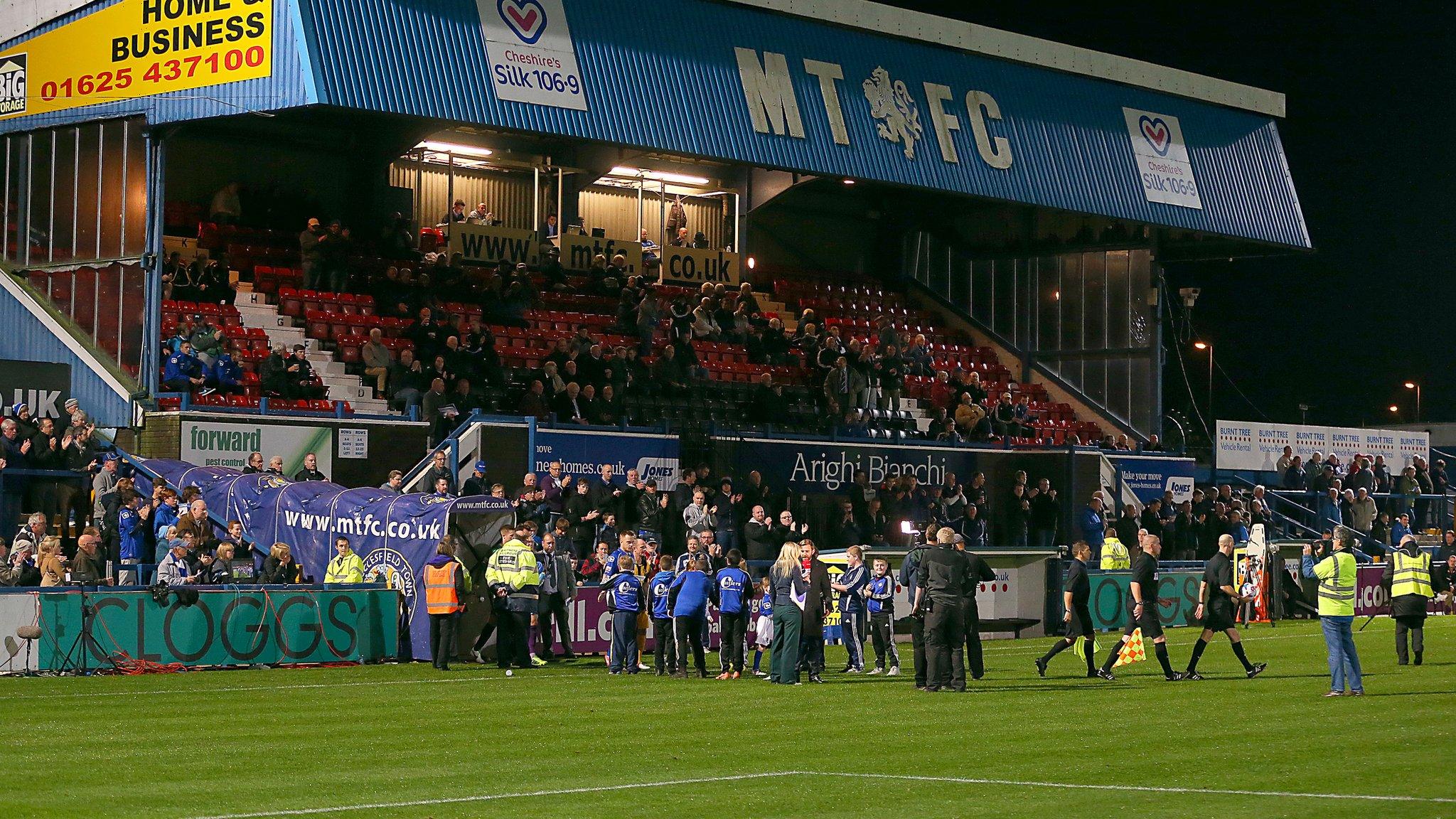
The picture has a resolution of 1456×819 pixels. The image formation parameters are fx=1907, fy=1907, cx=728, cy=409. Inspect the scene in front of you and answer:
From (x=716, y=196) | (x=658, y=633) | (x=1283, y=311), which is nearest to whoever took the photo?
(x=658, y=633)

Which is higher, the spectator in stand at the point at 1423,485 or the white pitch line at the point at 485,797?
the spectator in stand at the point at 1423,485

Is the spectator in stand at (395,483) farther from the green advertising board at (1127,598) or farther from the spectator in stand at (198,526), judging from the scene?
the green advertising board at (1127,598)

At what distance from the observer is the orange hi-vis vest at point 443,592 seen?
23.7 m

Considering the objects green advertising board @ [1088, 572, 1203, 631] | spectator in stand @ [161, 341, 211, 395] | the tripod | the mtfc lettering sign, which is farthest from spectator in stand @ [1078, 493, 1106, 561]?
the tripod

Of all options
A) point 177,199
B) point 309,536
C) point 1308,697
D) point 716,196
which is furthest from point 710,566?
point 716,196

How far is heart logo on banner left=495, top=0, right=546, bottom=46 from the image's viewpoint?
31.9m

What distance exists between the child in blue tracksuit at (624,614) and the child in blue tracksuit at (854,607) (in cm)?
267

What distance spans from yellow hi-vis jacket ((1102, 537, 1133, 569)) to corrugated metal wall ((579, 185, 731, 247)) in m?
15.4

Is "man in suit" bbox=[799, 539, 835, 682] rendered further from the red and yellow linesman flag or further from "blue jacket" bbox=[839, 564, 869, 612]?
the red and yellow linesman flag

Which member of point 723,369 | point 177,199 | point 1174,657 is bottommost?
point 1174,657

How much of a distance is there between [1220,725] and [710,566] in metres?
8.72

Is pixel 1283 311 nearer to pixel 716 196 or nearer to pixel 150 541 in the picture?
pixel 716 196

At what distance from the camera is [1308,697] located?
20.0 m

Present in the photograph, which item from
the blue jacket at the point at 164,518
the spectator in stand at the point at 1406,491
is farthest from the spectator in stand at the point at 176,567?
the spectator in stand at the point at 1406,491
